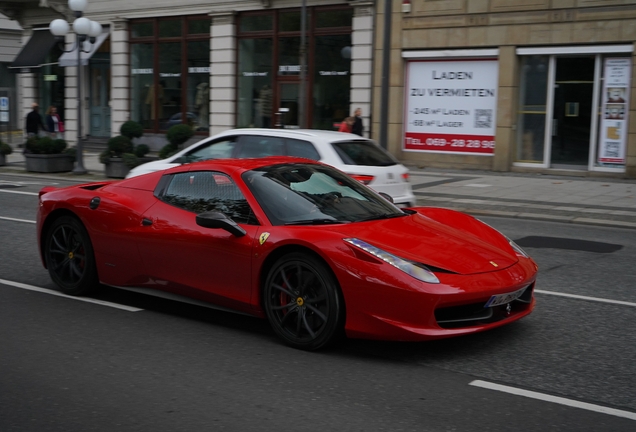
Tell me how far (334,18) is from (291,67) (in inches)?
88.1

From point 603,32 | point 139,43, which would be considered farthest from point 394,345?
point 139,43

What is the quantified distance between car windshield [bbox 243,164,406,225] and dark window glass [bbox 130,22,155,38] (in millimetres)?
25758

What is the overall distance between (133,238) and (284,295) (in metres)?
1.65

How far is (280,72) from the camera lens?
89.1ft

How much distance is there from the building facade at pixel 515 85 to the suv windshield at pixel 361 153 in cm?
1088

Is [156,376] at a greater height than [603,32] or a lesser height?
lesser

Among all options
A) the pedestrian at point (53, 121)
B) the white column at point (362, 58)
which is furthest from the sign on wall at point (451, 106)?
the pedestrian at point (53, 121)

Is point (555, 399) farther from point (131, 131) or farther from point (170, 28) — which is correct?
point (170, 28)

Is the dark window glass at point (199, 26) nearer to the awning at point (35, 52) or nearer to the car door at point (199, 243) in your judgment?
the awning at point (35, 52)

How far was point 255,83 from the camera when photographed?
28078 millimetres

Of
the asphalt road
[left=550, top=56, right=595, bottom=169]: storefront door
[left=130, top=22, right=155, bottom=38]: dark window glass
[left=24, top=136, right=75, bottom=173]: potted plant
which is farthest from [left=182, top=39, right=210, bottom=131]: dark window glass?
the asphalt road

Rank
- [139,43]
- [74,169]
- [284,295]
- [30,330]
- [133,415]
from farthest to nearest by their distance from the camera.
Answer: [139,43]
[74,169]
[30,330]
[284,295]
[133,415]

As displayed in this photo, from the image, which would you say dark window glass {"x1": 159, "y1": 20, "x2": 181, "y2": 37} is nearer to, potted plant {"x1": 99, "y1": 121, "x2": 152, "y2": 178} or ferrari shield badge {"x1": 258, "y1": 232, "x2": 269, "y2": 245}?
potted plant {"x1": 99, "y1": 121, "x2": 152, "y2": 178}

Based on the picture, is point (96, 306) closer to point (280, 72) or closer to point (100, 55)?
point (280, 72)
